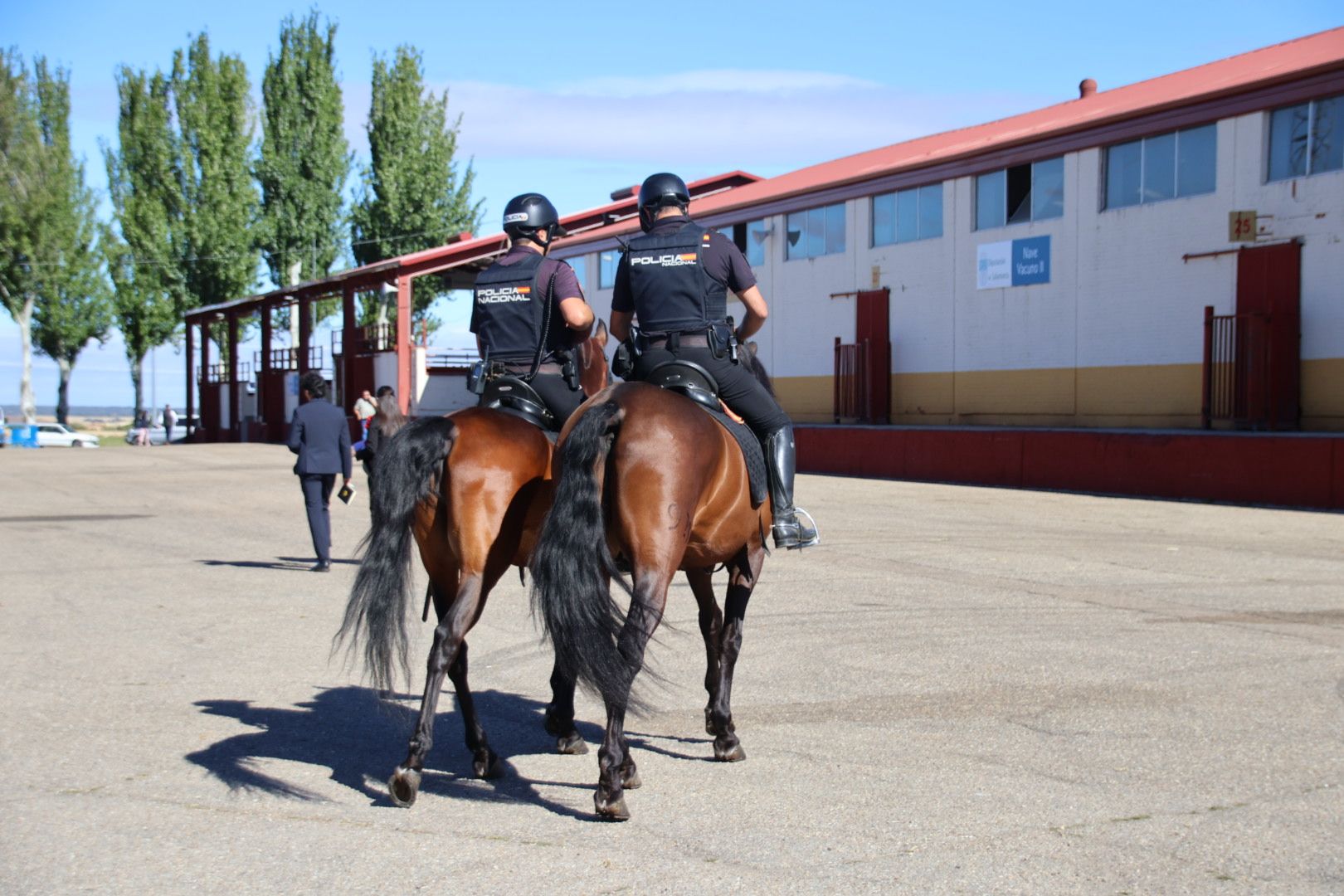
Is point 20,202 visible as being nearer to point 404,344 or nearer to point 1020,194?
point 404,344

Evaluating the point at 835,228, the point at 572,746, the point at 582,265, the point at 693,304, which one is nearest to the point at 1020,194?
the point at 835,228

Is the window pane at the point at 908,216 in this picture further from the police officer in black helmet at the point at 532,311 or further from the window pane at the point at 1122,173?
the police officer in black helmet at the point at 532,311

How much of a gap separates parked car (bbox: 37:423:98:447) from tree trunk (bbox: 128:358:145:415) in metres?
7.85

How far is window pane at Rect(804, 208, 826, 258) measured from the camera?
33000 millimetres

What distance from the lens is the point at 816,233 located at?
33.2 m

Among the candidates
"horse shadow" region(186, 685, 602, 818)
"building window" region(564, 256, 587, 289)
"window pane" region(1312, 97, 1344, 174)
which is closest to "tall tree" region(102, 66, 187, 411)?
"building window" region(564, 256, 587, 289)

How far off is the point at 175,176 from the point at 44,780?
2391 inches

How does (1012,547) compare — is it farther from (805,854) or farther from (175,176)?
(175,176)

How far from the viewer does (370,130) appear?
5900cm

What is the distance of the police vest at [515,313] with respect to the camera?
601 cm

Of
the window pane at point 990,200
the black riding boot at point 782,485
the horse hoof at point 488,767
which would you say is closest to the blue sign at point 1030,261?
the window pane at point 990,200

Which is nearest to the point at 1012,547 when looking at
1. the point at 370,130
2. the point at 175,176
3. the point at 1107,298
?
the point at 1107,298

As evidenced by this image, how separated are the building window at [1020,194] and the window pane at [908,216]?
1.93m

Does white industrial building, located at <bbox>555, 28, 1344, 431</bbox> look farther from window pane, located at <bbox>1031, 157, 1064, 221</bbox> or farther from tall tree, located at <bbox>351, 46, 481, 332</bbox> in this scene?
tall tree, located at <bbox>351, 46, 481, 332</bbox>
